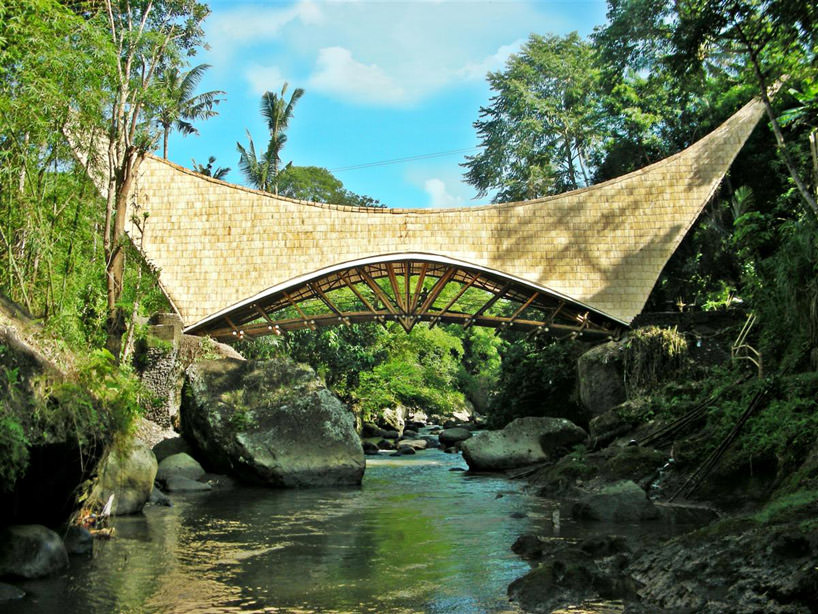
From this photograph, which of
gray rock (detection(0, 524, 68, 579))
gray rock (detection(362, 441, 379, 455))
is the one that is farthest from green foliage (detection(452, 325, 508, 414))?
gray rock (detection(0, 524, 68, 579))

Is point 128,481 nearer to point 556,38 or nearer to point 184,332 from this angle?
point 184,332

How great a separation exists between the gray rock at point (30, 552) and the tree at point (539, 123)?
947 inches

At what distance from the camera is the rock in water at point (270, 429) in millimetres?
11047

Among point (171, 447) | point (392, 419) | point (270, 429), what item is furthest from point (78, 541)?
point (392, 419)

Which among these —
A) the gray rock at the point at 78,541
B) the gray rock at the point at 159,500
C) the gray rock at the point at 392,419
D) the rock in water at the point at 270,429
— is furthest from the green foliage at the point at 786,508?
the gray rock at the point at 392,419

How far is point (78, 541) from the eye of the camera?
20.2 feet

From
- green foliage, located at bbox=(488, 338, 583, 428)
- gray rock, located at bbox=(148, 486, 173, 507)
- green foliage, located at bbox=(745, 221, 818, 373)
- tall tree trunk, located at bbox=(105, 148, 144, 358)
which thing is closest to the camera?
green foliage, located at bbox=(745, 221, 818, 373)

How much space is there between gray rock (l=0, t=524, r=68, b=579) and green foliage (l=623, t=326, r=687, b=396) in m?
11.0

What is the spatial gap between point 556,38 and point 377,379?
54.2 feet

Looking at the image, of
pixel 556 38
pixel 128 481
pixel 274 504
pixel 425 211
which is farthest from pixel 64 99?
pixel 556 38

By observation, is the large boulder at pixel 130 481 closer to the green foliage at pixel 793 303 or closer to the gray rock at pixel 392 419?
the green foliage at pixel 793 303

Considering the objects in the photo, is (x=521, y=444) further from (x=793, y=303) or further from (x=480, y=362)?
(x=480, y=362)

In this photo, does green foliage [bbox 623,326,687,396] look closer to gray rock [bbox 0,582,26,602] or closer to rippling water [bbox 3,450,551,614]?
rippling water [bbox 3,450,551,614]

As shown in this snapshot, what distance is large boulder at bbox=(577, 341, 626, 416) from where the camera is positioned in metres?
14.8
